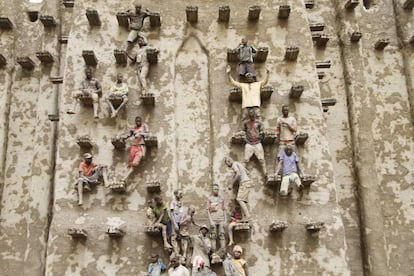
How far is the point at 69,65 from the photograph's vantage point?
13695 millimetres

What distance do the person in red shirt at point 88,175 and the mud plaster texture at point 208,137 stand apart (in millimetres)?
202

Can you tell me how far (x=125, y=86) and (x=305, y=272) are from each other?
534cm

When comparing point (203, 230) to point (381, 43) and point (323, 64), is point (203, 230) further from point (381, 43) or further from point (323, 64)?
point (381, 43)

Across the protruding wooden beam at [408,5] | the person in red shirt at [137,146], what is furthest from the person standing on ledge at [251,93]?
the protruding wooden beam at [408,5]

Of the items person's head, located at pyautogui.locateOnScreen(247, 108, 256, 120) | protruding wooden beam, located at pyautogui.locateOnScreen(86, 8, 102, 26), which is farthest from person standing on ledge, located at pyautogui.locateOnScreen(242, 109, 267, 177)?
protruding wooden beam, located at pyautogui.locateOnScreen(86, 8, 102, 26)

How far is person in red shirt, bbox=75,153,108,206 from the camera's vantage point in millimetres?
12188

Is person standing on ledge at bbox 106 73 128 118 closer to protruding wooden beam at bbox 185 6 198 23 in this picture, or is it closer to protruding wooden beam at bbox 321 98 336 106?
protruding wooden beam at bbox 185 6 198 23

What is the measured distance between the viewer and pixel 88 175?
12.3 m

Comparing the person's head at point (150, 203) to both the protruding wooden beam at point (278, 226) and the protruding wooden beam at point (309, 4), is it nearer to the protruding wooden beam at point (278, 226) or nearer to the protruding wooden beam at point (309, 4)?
the protruding wooden beam at point (278, 226)

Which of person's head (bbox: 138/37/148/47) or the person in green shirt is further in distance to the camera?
person's head (bbox: 138/37/148/47)

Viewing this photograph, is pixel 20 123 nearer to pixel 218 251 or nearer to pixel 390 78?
pixel 218 251

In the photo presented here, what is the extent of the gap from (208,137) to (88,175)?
8.58 ft

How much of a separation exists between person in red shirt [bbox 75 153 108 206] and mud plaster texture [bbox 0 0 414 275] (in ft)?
0.66

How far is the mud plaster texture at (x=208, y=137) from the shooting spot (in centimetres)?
1209
